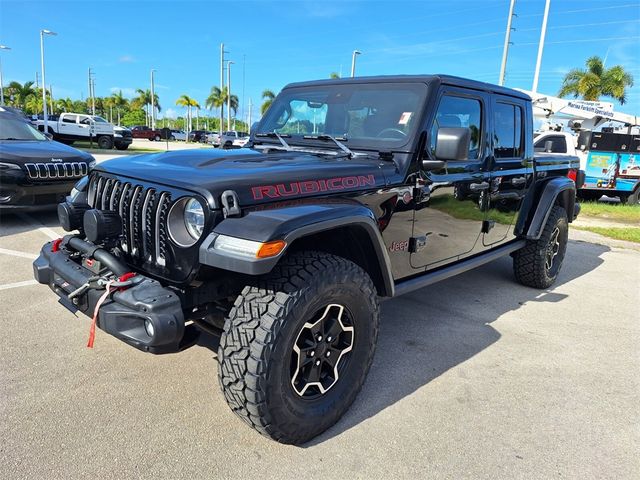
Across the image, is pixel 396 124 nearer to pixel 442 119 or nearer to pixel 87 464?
pixel 442 119

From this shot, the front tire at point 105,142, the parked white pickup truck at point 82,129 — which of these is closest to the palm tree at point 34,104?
the parked white pickup truck at point 82,129

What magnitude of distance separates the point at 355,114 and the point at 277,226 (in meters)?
1.62

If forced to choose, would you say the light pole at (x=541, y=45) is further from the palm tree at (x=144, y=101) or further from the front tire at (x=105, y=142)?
the palm tree at (x=144, y=101)

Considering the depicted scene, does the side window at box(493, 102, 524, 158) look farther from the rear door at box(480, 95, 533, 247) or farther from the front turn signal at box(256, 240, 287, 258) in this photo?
the front turn signal at box(256, 240, 287, 258)

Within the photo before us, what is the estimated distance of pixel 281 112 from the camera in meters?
3.95

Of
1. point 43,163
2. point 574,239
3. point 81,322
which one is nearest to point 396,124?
point 81,322

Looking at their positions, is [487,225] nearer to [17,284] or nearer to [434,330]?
[434,330]

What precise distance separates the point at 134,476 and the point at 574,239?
26.7ft

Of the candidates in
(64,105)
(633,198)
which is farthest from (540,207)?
(64,105)

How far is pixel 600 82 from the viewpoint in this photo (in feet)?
86.0

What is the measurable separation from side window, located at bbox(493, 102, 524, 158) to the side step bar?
0.87m

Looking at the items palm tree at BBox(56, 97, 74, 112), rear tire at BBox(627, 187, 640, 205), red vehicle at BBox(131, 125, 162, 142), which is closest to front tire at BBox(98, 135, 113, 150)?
rear tire at BBox(627, 187, 640, 205)

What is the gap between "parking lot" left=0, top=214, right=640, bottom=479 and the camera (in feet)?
7.41

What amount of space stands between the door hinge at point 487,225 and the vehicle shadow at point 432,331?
2.62ft
